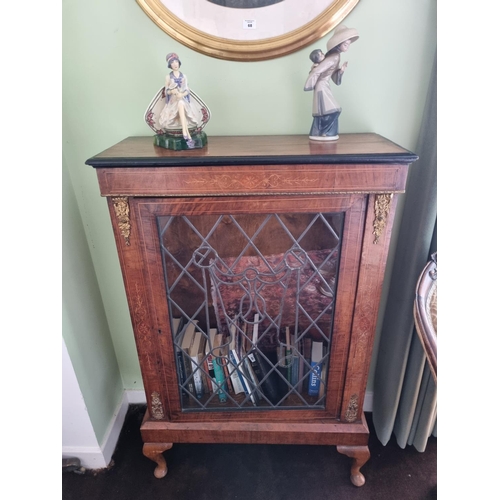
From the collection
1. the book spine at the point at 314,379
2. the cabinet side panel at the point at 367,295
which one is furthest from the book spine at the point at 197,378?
the cabinet side panel at the point at 367,295

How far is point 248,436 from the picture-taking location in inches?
44.3

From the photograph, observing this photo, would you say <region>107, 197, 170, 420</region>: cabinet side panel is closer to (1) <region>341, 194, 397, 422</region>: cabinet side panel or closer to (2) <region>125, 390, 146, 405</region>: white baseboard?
(2) <region>125, 390, 146, 405</region>: white baseboard

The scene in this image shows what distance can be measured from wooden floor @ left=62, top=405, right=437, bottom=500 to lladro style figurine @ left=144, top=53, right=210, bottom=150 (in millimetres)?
1130

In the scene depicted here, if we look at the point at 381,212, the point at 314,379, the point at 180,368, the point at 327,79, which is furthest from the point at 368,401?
the point at 327,79

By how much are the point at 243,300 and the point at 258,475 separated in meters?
0.71

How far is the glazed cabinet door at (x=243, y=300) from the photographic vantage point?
869 millimetres

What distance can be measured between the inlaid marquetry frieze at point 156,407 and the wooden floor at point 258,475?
1.05ft

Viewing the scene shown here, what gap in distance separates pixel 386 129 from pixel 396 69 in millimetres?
161

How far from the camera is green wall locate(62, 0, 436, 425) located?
969mm

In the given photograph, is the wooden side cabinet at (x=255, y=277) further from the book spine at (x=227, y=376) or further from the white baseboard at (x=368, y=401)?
the white baseboard at (x=368, y=401)

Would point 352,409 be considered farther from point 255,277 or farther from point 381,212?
point 381,212
